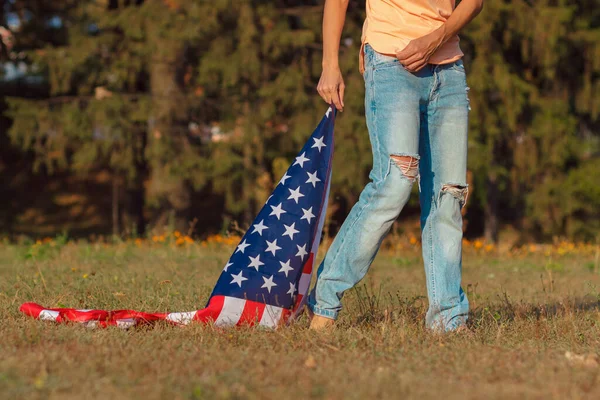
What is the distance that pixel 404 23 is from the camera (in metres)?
3.88

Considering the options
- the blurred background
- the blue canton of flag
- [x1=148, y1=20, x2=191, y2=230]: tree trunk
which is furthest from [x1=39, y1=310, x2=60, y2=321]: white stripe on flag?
[x1=148, y1=20, x2=191, y2=230]: tree trunk

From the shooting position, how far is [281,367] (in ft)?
9.88

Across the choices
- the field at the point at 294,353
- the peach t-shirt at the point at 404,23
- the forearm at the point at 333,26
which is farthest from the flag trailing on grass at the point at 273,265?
the peach t-shirt at the point at 404,23

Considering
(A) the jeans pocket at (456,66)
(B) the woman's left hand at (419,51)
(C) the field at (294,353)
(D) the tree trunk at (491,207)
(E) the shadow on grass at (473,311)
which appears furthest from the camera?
→ (D) the tree trunk at (491,207)

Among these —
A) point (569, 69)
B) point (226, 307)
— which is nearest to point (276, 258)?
point (226, 307)

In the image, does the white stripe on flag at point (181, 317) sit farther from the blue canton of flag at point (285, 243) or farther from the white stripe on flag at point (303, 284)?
the white stripe on flag at point (303, 284)

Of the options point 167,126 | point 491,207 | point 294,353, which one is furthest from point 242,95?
point 294,353

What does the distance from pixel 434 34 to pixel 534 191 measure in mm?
14192

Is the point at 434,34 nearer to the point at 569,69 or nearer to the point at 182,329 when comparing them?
the point at 182,329

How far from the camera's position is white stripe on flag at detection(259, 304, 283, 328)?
3.92m

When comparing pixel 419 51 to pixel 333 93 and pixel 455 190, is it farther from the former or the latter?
pixel 455 190

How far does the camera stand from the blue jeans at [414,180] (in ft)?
12.4

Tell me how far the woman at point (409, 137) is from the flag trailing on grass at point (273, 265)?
17 cm

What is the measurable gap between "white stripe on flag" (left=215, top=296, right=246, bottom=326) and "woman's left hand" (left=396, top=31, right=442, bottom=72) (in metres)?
1.29
